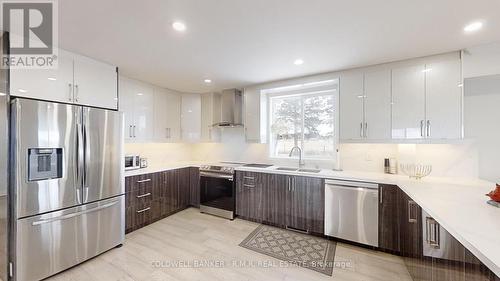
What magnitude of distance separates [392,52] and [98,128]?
3491mm

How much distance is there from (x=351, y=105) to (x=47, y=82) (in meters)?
3.57

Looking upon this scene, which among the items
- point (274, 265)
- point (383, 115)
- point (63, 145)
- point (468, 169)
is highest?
point (383, 115)

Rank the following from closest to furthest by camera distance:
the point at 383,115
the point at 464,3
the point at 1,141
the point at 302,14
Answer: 1. the point at 464,3
2. the point at 302,14
3. the point at 1,141
4. the point at 383,115

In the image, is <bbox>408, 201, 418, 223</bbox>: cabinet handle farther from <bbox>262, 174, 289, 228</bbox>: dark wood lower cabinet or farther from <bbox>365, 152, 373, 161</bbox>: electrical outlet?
<bbox>262, 174, 289, 228</bbox>: dark wood lower cabinet

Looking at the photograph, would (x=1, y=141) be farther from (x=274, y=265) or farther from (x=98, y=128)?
(x=274, y=265)

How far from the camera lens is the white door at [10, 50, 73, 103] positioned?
181 cm

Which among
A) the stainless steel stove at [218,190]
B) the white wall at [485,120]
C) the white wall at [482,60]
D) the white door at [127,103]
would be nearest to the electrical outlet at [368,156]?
the white wall at [485,120]

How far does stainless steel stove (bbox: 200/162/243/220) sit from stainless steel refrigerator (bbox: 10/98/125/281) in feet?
4.62

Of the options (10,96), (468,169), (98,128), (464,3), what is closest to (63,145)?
(98,128)

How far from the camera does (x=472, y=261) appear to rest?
98cm

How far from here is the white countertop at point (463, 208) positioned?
3.01 feet

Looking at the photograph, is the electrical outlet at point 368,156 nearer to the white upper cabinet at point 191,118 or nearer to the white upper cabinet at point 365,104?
the white upper cabinet at point 365,104

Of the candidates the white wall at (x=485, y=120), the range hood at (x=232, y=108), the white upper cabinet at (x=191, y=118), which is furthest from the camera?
the white upper cabinet at (x=191, y=118)

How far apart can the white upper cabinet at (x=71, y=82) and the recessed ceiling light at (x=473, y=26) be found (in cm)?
384
